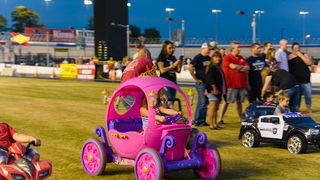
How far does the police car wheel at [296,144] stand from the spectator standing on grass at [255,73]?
4.02 metres

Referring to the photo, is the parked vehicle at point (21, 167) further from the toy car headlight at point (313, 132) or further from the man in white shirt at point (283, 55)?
the man in white shirt at point (283, 55)

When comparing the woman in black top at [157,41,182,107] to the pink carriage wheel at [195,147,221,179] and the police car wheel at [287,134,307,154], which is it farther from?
the pink carriage wheel at [195,147,221,179]

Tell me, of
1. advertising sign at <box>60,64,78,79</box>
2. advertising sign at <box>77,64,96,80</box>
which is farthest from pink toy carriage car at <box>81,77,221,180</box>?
advertising sign at <box>60,64,78,79</box>

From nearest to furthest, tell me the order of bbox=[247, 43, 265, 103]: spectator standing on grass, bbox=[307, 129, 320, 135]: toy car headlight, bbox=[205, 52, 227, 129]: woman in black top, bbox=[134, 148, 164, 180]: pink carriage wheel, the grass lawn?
bbox=[134, 148, 164, 180]: pink carriage wheel
the grass lawn
bbox=[307, 129, 320, 135]: toy car headlight
bbox=[205, 52, 227, 129]: woman in black top
bbox=[247, 43, 265, 103]: spectator standing on grass

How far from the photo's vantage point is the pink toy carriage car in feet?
23.2

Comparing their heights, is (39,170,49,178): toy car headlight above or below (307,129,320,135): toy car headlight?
below

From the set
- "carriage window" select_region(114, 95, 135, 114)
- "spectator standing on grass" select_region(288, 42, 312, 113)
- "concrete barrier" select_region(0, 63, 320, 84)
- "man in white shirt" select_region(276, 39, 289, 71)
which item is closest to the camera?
"carriage window" select_region(114, 95, 135, 114)

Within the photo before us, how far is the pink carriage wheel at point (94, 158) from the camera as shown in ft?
25.8

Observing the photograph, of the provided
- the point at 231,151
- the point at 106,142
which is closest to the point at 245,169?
the point at 231,151

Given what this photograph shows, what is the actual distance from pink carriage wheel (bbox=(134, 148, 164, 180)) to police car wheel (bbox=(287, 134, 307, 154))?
3.68 m

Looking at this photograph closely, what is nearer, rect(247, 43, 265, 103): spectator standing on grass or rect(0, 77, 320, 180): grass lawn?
rect(0, 77, 320, 180): grass lawn

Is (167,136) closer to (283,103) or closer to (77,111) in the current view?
(283,103)

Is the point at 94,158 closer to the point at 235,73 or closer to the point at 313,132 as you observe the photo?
the point at 313,132

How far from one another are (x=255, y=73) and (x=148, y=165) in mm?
7289
